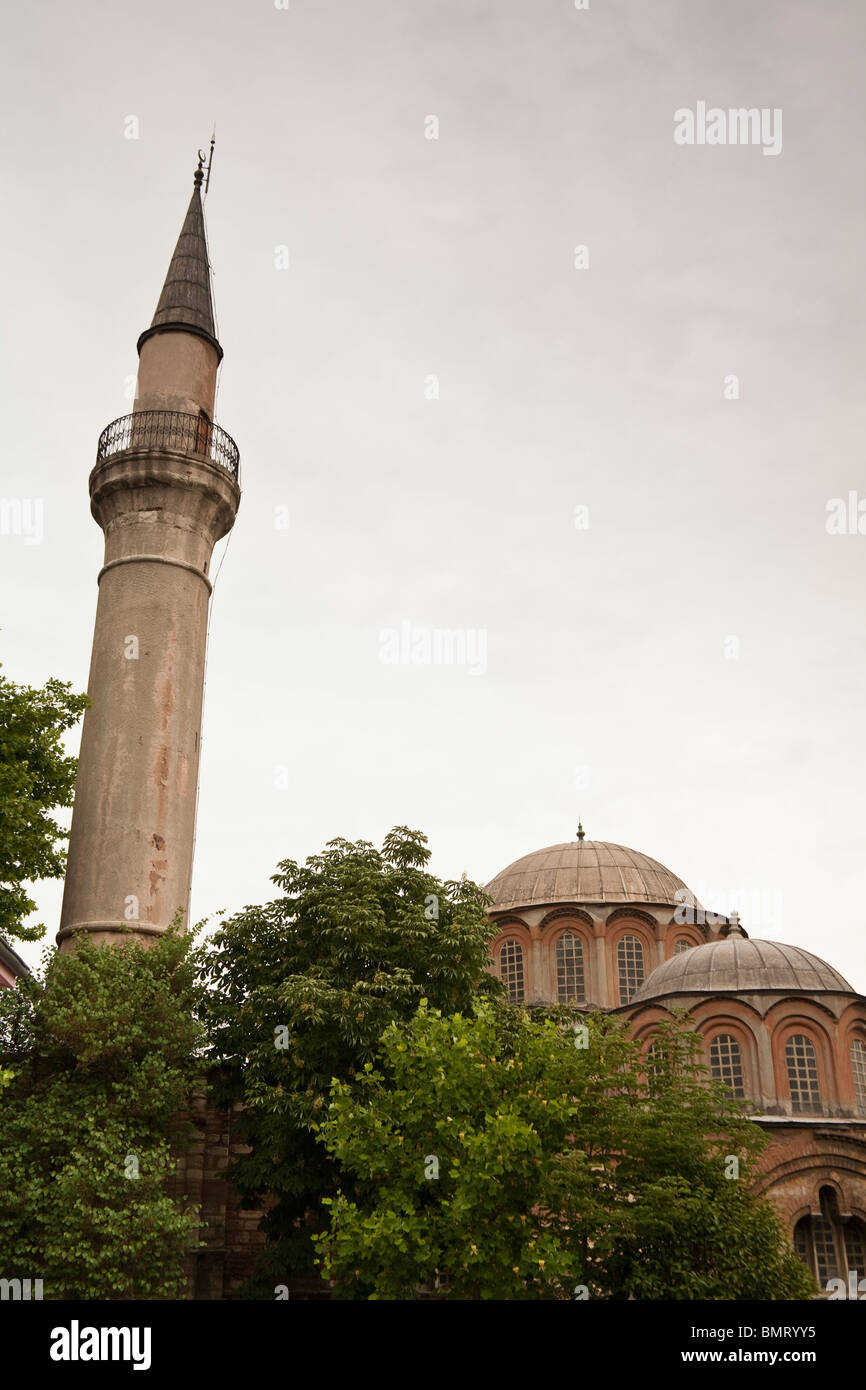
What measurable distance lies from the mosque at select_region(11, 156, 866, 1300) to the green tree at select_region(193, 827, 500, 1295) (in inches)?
67.0

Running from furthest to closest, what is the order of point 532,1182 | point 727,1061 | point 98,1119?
point 727,1061 < point 98,1119 < point 532,1182

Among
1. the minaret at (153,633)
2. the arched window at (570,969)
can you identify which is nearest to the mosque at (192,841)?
the minaret at (153,633)

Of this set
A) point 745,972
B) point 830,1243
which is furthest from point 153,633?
point 830,1243

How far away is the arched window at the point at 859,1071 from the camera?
107ft

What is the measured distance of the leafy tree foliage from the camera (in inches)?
667

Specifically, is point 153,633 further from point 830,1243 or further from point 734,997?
point 830,1243

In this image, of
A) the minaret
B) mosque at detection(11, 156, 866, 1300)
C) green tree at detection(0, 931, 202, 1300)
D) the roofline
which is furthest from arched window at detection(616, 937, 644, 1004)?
green tree at detection(0, 931, 202, 1300)

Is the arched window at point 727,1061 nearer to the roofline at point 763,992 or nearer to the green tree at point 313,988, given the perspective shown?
the roofline at point 763,992

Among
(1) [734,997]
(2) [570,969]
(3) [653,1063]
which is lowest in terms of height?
(3) [653,1063]

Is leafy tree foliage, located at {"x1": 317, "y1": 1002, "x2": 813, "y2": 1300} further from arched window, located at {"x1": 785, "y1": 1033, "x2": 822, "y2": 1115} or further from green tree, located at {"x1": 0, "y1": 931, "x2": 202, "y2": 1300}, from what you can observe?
arched window, located at {"x1": 785, "y1": 1033, "x2": 822, "y2": 1115}

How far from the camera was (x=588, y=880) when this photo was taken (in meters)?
45.5

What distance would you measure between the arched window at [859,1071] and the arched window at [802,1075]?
1098 millimetres

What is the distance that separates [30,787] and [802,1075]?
71.0 feet
